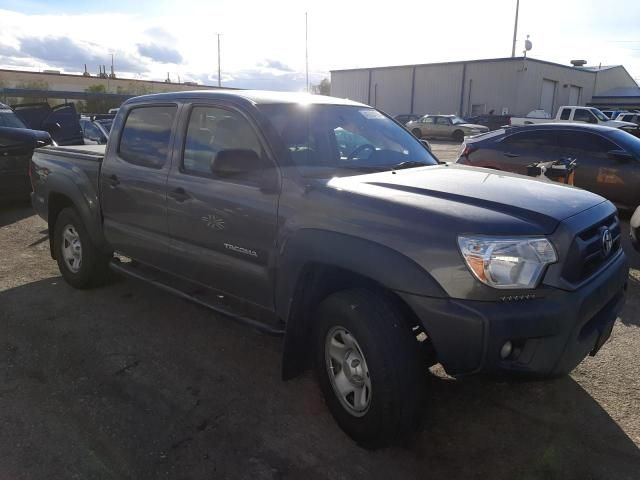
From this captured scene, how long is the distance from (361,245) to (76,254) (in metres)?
3.65

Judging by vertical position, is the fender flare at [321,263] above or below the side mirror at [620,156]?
below

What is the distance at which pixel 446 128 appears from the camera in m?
31.6

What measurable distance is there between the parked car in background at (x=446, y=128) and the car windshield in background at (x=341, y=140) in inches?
1088

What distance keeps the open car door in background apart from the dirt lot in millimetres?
8916

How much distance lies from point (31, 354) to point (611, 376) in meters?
4.16

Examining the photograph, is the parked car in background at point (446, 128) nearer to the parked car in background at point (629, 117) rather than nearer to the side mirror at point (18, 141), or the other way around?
the parked car in background at point (629, 117)

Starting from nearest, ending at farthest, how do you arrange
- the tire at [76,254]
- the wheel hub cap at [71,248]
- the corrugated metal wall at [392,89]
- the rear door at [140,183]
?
the rear door at [140,183]
the tire at [76,254]
the wheel hub cap at [71,248]
the corrugated metal wall at [392,89]

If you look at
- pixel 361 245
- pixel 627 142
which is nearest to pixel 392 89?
pixel 627 142

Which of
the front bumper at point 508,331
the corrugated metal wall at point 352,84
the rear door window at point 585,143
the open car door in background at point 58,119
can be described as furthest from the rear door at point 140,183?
the corrugated metal wall at point 352,84

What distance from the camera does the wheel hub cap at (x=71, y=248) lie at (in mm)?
5168

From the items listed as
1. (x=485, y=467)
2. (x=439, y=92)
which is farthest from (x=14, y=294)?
(x=439, y=92)

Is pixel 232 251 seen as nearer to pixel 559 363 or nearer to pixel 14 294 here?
pixel 559 363

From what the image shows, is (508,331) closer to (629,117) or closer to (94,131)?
(94,131)

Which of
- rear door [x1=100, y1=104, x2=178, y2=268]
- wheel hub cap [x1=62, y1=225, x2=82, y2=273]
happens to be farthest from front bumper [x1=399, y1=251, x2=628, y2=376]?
wheel hub cap [x1=62, y1=225, x2=82, y2=273]
